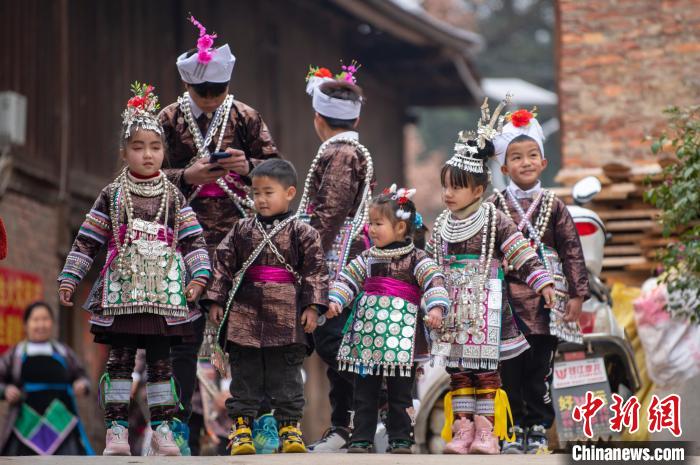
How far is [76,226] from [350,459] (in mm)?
10684

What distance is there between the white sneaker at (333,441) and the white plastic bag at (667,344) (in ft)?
10.9

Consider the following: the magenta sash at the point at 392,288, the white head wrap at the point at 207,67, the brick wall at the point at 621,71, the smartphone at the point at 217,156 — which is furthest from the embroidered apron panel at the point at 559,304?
the brick wall at the point at 621,71

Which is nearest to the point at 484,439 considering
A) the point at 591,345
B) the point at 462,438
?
the point at 462,438

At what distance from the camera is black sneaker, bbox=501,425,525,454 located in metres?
8.05

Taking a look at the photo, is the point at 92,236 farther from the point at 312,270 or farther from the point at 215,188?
the point at 312,270

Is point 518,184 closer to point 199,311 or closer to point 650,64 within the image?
point 199,311

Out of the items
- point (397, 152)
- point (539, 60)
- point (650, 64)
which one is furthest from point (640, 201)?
point (539, 60)

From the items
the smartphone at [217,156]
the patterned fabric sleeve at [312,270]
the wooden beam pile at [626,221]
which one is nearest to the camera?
the patterned fabric sleeve at [312,270]

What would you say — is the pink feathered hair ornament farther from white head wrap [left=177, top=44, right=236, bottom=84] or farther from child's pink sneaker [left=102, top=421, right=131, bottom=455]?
child's pink sneaker [left=102, top=421, right=131, bottom=455]

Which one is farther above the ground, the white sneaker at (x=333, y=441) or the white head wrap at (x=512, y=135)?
the white head wrap at (x=512, y=135)

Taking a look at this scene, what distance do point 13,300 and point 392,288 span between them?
8258mm

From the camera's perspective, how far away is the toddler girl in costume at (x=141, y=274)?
7.45 m

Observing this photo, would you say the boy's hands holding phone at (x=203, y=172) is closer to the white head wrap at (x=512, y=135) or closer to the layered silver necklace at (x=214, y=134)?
the layered silver necklace at (x=214, y=134)

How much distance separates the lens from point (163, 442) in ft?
24.5
